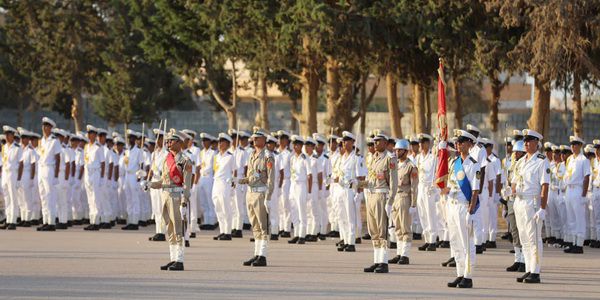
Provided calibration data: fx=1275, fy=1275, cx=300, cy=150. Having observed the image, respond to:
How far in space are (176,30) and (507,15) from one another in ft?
52.6

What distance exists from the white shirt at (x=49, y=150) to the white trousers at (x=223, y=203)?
3767mm

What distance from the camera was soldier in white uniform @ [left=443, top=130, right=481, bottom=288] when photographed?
1664 cm

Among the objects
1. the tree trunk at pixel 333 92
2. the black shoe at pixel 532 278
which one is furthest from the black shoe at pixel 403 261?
the tree trunk at pixel 333 92

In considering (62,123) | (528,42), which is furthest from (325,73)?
(62,123)

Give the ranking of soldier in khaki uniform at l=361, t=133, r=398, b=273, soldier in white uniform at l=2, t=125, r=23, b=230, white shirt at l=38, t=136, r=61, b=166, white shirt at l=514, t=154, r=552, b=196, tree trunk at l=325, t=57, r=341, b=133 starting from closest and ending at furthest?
white shirt at l=514, t=154, r=552, b=196 → soldier in khaki uniform at l=361, t=133, r=398, b=273 → white shirt at l=38, t=136, r=61, b=166 → soldier in white uniform at l=2, t=125, r=23, b=230 → tree trunk at l=325, t=57, r=341, b=133

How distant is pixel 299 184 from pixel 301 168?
0.35m

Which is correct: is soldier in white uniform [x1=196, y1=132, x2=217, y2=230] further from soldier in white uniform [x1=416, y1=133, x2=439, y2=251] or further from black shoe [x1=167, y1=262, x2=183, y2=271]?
black shoe [x1=167, y1=262, x2=183, y2=271]

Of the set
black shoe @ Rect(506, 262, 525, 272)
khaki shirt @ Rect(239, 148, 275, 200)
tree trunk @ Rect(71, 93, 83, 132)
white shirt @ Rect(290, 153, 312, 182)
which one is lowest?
black shoe @ Rect(506, 262, 525, 272)

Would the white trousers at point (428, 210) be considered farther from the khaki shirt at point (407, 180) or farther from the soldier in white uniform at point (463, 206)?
the soldier in white uniform at point (463, 206)

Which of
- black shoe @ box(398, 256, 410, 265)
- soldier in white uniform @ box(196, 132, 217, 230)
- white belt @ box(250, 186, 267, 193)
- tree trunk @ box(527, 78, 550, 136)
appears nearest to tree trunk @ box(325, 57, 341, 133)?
tree trunk @ box(527, 78, 550, 136)

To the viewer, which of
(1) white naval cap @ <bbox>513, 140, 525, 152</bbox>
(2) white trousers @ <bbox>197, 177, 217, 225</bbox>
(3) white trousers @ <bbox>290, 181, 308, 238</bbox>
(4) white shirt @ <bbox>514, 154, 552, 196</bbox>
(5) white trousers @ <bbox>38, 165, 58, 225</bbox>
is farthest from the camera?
(2) white trousers @ <bbox>197, 177, 217, 225</bbox>

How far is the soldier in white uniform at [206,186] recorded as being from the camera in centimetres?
2839

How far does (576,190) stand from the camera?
979 inches

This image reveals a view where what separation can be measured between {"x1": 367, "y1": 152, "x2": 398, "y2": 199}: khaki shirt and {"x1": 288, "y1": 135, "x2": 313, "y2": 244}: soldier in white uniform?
661 centimetres
